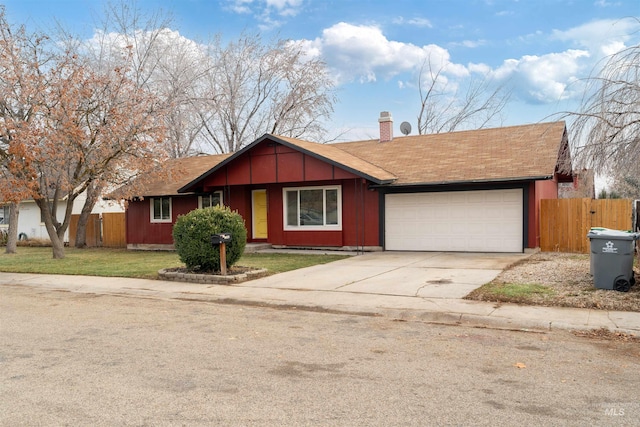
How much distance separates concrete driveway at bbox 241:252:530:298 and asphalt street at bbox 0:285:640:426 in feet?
8.01

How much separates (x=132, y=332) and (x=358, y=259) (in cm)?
949

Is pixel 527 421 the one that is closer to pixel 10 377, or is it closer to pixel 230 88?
pixel 10 377

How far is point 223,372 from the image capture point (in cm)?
540

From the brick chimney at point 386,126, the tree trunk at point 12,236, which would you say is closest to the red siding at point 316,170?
the brick chimney at point 386,126

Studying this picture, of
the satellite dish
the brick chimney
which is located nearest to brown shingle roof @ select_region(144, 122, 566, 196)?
the brick chimney

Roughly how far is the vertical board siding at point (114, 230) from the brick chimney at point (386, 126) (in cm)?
1312

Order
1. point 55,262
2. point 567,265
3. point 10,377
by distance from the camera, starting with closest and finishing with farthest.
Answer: point 10,377, point 567,265, point 55,262

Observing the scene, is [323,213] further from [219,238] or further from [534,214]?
[219,238]

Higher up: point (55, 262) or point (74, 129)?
point (74, 129)

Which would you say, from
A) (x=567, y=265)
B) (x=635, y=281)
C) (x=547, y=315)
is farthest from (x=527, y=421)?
Result: (x=567, y=265)

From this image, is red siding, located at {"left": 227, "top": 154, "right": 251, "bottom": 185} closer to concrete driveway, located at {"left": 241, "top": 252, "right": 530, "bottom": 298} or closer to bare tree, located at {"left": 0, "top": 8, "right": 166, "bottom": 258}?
bare tree, located at {"left": 0, "top": 8, "right": 166, "bottom": 258}

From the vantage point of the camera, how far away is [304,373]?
536cm

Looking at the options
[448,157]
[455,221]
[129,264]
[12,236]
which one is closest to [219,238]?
[129,264]

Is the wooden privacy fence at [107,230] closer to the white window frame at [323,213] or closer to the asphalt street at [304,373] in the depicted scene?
the white window frame at [323,213]
